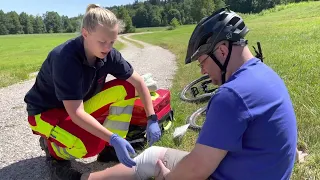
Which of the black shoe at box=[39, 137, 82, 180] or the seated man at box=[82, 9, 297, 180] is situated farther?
the black shoe at box=[39, 137, 82, 180]

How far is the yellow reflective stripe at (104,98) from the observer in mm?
3662

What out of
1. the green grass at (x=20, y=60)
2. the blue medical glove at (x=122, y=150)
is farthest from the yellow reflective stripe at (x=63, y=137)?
the green grass at (x=20, y=60)

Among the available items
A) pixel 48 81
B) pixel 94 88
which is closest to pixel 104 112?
pixel 94 88

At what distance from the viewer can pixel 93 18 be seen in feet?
10.0

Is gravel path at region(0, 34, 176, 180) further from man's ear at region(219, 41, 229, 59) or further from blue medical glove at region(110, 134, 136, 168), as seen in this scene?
man's ear at region(219, 41, 229, 59)

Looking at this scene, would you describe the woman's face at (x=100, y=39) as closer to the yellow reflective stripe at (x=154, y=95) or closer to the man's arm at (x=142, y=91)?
the man's arm at (x=142, y=91)

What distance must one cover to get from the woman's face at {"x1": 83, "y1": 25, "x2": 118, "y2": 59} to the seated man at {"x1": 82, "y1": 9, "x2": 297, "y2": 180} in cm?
127

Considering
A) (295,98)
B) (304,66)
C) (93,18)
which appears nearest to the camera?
(93,18)

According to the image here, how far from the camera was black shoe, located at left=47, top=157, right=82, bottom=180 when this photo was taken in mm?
3410

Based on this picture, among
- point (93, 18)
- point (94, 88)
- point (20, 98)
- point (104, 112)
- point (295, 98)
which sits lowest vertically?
point (20, 98)

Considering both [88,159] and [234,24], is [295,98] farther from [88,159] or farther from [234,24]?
[234,24]

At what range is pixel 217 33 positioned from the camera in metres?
1.87

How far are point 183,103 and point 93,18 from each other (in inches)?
138

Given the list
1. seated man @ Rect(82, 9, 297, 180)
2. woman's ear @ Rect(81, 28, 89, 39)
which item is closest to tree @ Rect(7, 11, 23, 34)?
woman's ear @ Rect(81, 28, 89, 39)
